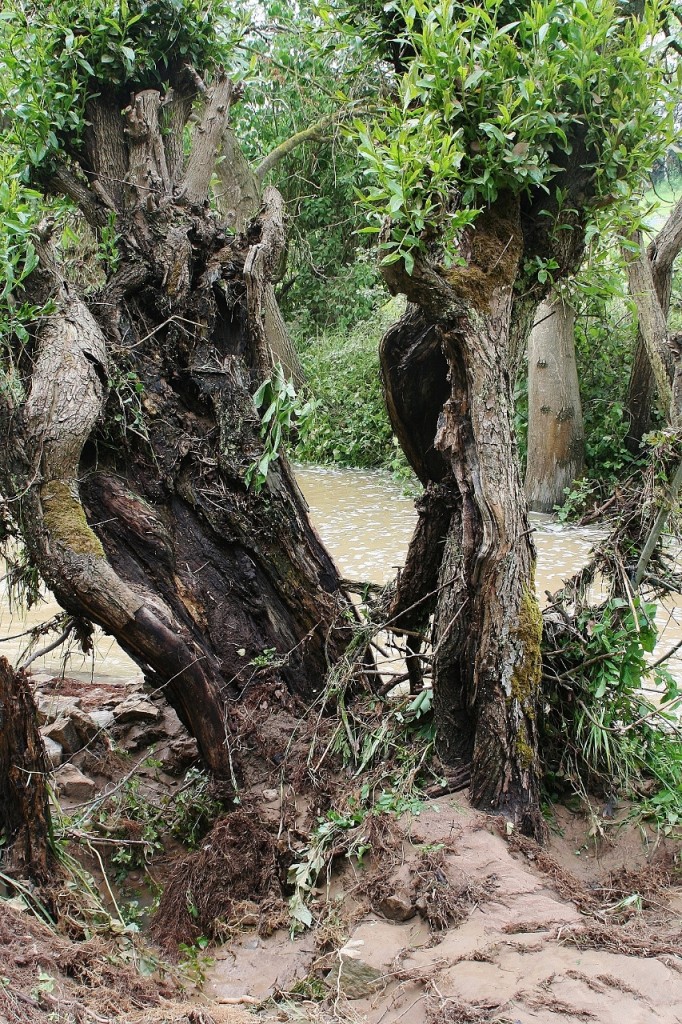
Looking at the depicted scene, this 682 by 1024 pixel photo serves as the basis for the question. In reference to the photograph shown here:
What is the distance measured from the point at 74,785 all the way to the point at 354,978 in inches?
85.0

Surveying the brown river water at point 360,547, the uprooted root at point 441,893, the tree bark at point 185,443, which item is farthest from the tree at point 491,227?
the brown river water at point 360,547

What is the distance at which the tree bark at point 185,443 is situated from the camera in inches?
162

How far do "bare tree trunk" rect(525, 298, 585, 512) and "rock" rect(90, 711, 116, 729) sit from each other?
7.94 m

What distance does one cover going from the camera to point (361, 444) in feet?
52.2

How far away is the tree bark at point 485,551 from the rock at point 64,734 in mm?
2303

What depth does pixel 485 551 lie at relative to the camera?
12.3 feet

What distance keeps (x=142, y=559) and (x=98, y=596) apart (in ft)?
1.93

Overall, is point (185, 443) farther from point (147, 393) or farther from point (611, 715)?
point (611, 715)

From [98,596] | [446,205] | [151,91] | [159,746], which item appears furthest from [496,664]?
[151,91]

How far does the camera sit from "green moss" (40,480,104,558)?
3.74 meters

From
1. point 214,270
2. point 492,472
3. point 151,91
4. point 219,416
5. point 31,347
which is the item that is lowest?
point 492,472

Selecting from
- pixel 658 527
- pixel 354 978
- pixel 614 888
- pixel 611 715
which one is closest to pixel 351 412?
pixel 658 527

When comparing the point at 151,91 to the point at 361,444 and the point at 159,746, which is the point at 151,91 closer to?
the point at 159,746

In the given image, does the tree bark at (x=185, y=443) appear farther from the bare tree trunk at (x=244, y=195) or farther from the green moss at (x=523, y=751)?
the bare tree trunk at (x=244, y=195)
